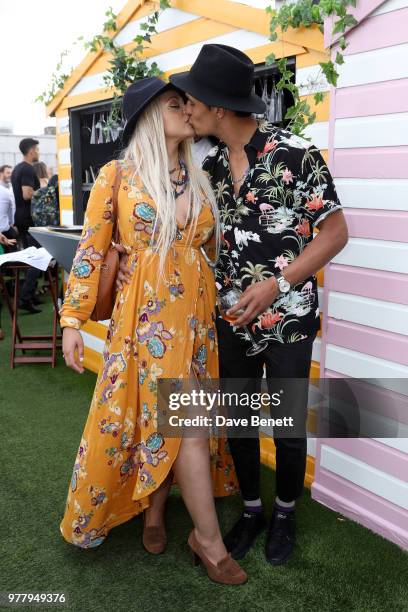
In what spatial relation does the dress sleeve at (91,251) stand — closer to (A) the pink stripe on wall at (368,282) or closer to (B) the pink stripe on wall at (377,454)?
(A) the pink stripe on wall at (368,282)

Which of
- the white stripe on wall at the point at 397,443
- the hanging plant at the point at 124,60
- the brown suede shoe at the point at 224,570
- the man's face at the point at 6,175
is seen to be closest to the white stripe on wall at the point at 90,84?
the hanging plant at the point at 124,60

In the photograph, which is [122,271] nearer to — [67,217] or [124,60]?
[124,60]

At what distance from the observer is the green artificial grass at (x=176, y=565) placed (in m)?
2.00

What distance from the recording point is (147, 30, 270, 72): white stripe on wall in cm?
274

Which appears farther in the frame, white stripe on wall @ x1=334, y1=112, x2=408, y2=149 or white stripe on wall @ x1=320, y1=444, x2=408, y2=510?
white stripe on wall @ x1=320, y1=444, x2=408, y2=510

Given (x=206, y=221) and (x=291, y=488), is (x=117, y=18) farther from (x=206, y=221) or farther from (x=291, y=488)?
(x=291, y=488)

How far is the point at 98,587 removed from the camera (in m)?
2.08

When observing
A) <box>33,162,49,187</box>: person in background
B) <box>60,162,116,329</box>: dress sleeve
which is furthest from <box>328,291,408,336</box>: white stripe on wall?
<box>33,162,49,187</box>: person in background

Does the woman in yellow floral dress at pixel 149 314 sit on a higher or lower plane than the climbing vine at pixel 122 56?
lower

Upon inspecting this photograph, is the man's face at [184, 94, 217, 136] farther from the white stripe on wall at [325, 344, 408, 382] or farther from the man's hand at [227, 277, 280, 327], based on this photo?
the white stripe on wall at [325, 344, 408, 382]

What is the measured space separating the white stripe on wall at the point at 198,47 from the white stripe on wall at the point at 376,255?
1086 millimetres

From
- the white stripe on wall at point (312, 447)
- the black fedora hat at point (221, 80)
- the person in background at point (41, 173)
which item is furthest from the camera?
the person in background at point (41, 173)

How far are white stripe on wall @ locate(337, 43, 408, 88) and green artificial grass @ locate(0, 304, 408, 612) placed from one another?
72.1 inches

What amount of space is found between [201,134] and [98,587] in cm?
167
